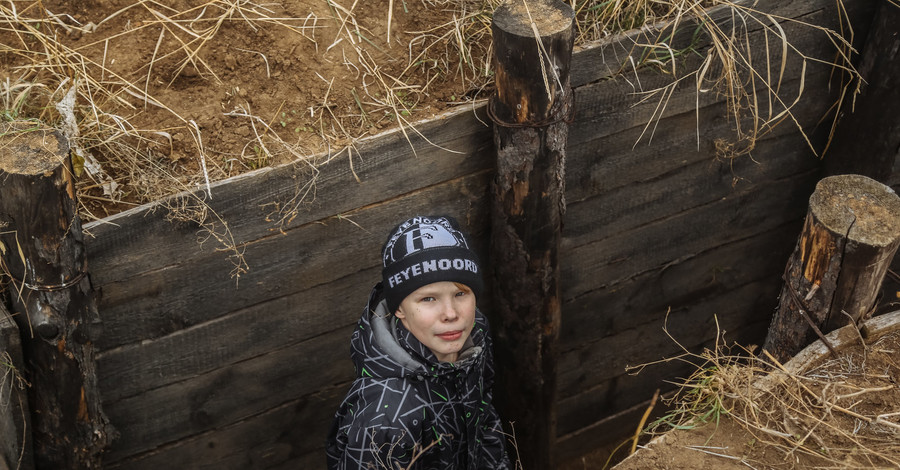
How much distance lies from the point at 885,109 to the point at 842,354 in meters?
1.55

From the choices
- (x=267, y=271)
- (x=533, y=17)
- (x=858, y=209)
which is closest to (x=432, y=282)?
(x=267, y=271)

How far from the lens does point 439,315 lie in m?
2.98

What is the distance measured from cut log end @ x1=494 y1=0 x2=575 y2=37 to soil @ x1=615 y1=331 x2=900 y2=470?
4.62 ft

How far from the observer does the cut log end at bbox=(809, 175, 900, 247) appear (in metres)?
3.00

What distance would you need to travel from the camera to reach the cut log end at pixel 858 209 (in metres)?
3.00

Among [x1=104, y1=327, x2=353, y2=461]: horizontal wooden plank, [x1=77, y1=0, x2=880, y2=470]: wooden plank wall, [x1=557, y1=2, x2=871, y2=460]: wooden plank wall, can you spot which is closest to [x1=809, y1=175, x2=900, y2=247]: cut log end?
[x1=77, y1=0, x2=880, y2=470]: wooden plank wall

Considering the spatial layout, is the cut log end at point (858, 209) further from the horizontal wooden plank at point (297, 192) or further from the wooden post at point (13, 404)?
the wooden post at point (13, 404)

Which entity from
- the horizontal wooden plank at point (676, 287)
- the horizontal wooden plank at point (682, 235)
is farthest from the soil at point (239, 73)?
the horizontal wooden plank at point (676, 287)

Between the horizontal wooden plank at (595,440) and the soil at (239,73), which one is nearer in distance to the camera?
the soil at (239,73)

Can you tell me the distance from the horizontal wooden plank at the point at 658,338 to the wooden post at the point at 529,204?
397mm

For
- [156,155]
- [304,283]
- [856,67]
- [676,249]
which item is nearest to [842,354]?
[676,249]

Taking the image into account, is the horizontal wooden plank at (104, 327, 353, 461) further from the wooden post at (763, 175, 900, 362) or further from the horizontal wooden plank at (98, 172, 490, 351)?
the wooden post at (763, 175, 900, 362)

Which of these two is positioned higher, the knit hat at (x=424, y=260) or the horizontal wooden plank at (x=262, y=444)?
the knit hat at (x=424, y=260)

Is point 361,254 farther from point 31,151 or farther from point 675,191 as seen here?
point 675,191
